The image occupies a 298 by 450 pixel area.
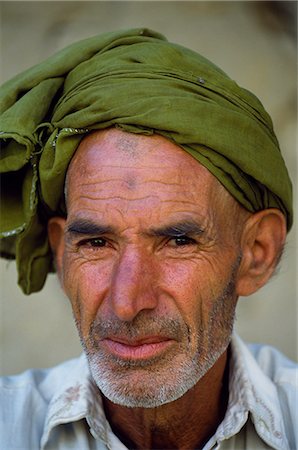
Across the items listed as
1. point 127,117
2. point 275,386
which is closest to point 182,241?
point 127,117

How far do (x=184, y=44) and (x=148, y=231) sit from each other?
232 centimetres

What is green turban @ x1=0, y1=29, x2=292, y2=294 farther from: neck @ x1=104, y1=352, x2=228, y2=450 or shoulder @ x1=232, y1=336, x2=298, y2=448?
neck @ x1=104, y1=352, x2=228, y2=450

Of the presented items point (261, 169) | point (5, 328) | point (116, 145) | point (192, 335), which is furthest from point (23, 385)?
point (5, 328)

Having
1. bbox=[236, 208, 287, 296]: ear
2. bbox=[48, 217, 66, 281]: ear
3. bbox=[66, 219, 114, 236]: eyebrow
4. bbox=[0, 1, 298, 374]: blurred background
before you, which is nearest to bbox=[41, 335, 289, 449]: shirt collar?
bbox=[236, 208, 287, 296]: ear

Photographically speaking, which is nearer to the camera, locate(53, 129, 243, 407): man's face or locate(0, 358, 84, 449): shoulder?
locate(53, 129, 243, 407): man's face

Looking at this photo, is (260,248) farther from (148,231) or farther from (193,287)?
(148,231)

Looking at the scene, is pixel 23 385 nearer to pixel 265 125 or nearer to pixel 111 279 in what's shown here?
pixel 111 279

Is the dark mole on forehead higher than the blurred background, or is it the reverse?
the dark mole on forehead

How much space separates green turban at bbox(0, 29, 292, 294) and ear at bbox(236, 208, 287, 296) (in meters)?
0.05

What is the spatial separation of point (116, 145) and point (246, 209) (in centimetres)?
51

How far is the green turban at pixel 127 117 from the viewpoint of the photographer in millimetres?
2500

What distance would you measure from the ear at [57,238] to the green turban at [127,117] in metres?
0.06

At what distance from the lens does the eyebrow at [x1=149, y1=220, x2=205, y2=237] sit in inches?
96.7

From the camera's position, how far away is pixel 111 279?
8.07 ft
